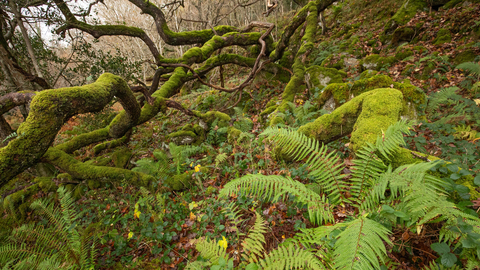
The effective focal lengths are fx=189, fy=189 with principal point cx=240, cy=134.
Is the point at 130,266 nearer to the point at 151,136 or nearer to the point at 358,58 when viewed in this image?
the point at 151,136

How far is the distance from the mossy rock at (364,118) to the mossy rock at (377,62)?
347 centimetres

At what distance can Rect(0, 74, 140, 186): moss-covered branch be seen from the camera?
225cm

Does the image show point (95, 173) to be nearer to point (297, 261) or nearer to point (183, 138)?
point (183, 138)

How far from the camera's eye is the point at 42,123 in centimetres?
237

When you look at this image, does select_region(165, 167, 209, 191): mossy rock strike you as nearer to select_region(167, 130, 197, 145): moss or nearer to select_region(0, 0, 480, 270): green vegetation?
select_region(0, 0, 480, 270): green vegetation

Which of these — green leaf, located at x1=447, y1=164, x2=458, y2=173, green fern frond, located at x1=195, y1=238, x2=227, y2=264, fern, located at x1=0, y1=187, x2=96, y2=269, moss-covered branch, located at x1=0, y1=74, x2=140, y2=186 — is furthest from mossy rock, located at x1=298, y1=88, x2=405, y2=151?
fern, located at x1=0, y1=187, x2=96, y2=269

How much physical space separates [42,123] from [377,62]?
7.27 metres

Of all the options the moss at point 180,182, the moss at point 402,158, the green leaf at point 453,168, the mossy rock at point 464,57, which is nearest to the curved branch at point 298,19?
the mossy rock at point 464,57

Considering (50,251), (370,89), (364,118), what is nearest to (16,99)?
(50,251)

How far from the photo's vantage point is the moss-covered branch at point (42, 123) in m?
2.25

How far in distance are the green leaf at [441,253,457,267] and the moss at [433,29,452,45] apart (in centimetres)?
655

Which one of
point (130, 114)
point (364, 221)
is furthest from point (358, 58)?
point (130, 114)

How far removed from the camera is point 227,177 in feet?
11.8

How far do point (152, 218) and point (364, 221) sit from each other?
3069mm
